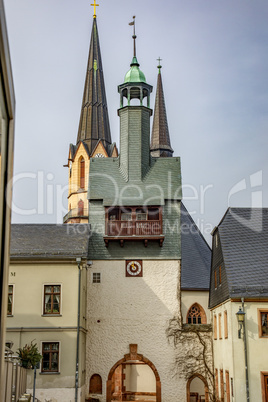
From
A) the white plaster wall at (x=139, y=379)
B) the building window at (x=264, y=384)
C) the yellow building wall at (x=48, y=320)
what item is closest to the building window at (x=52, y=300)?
the yellow building wall at (x=48, y=320)

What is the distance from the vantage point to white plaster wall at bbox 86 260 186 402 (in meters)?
30.4

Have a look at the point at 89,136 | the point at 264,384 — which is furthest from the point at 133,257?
the point at 89,136

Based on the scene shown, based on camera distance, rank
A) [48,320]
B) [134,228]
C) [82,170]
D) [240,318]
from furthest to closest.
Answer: [82,170], [134,228], [48,320], [240,318]

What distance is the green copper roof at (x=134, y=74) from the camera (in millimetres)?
35469

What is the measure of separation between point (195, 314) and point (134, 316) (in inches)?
234

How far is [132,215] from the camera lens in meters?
32.6

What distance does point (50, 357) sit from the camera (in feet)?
93.0

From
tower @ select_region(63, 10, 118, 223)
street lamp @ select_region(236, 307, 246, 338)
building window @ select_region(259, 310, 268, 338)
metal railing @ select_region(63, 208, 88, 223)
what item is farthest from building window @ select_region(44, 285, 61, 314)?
tower @ select_region(63, 10, 118, 223)

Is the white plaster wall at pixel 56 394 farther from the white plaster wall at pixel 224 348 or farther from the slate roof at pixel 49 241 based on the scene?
the white plaster wall at pixel 224 348

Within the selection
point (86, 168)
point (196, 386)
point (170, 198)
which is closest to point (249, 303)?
point (170, 198)

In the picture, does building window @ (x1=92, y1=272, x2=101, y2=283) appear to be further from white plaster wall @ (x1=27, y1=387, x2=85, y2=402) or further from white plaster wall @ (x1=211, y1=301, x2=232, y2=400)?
white plaster wall @ (x1=211, y1=301, x2=232, y2=400)

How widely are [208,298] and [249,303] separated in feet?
34.8

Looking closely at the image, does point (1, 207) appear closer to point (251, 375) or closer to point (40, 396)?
point (251, 375)

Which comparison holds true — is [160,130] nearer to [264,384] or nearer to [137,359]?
[137,359]
